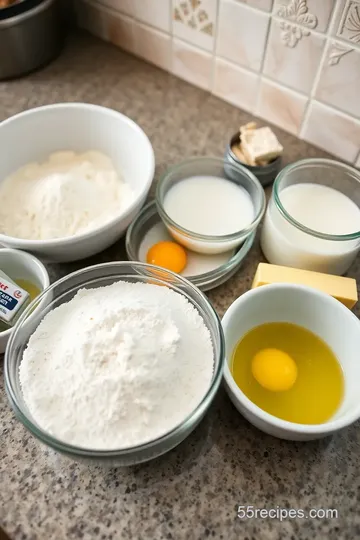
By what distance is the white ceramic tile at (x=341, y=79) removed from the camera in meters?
0.75

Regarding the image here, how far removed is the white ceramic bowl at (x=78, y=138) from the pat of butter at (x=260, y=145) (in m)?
0.17

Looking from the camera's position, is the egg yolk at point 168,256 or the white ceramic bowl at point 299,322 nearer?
the white ceramic bowl at point 299,322

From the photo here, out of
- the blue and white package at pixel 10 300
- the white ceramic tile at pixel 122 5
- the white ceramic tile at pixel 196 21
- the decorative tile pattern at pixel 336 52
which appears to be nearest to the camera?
the blue and white package at pixel 10 300

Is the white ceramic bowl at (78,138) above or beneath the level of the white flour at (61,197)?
above

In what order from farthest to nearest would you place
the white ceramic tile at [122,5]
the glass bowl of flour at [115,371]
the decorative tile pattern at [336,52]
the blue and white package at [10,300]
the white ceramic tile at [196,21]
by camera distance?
1. the white ceramic tile at [122,5]
2. the white ceramic tile at [196,21]
3. the decorative tile pattern at [336,52]
4. the blue and white package at [10,300]
5. the glass bowl of flour at [115,371]

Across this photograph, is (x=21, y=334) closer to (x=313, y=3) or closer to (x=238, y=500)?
(x=238, y=500)

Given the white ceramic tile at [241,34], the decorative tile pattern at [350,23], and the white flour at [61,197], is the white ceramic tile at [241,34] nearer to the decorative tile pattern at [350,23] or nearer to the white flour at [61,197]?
the decorative tile pattern at [350,23]

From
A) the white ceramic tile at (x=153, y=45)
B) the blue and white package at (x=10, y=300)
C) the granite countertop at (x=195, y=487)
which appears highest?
the white ceramic tile at (x=153, y=45)

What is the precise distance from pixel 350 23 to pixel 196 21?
293mm

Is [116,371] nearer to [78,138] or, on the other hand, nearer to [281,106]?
[78,138]

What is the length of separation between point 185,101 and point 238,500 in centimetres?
73

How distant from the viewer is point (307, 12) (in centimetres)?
75

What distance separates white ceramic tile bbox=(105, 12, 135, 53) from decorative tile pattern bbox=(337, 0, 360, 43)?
0.45 m

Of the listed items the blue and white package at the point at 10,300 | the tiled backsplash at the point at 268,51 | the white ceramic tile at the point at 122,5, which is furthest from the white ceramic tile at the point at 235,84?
the blue and white package at the point at 10,300
